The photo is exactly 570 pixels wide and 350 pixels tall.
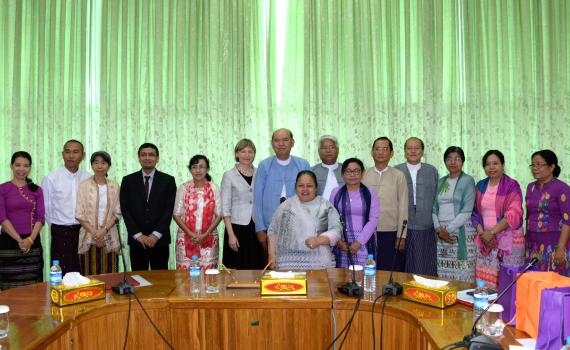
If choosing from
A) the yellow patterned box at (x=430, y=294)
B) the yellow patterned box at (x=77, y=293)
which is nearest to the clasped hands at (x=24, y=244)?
the yellow patterned box at (x=77, y=293)

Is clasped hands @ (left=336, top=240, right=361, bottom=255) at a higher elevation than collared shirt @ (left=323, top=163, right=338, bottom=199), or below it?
below

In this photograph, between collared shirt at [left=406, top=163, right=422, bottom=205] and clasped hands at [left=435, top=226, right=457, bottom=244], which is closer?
clasped hands at [left=435, top=226, right=457, bottom=244]

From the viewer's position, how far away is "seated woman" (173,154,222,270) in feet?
14.3

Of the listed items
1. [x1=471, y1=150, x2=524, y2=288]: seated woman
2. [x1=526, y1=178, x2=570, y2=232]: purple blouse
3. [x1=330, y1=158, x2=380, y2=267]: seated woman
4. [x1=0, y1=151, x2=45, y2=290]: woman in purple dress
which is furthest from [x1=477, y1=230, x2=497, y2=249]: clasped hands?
[x1=0, y1=151, x2=45, y2=290]: woman in purple dress

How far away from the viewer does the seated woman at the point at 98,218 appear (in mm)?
4430

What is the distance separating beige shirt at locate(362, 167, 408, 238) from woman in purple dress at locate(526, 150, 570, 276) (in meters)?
1.02

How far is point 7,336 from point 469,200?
3.50 meters

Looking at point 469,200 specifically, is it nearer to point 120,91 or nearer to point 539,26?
point 539,26

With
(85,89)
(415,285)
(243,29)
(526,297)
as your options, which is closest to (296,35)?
(243,29)

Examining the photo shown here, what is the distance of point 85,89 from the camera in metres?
5.63

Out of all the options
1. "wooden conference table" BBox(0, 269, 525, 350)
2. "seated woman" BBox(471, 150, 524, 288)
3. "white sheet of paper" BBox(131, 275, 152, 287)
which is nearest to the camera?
"wooden conference table" BBox(0, 269, 525, 350)

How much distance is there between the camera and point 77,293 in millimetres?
2617

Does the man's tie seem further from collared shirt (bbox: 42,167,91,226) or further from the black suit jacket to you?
collared shirt (bbox: 42,167,91,226)

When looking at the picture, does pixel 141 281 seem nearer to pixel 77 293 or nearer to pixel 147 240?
pixel 77 293
